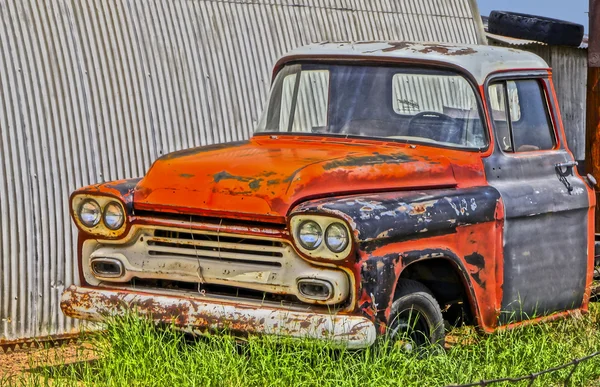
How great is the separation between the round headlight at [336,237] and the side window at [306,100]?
5.22ft

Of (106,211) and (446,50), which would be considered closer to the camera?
(106,211)

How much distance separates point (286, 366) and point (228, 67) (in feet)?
16.4

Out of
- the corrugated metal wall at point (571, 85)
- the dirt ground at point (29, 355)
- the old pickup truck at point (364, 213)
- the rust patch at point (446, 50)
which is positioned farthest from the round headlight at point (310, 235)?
the corrugated metal wall at point (571, 85)

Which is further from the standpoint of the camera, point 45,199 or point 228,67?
point 228,67

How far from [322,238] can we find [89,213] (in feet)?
4.92

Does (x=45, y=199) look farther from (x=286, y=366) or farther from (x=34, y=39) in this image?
(x=286, y=366)

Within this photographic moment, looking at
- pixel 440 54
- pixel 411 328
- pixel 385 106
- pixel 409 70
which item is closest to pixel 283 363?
pixel 411 328

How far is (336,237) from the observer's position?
564cm

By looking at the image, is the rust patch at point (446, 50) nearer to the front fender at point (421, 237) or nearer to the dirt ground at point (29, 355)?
the front fender at point (421, 237)

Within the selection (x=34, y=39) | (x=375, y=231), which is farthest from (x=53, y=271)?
(x=375, y=231)

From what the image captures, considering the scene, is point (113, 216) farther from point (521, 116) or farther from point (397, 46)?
point (521, 116)

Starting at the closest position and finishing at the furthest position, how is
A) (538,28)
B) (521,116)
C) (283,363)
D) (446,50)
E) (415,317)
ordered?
(283,363) → (415,317) → (446,50) → (521,116) → (538,28)

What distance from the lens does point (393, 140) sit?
6863 millimetres

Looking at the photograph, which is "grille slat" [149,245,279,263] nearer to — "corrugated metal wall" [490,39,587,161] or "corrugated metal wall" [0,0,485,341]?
"corrugated metal wall" [0,0,485,341]
